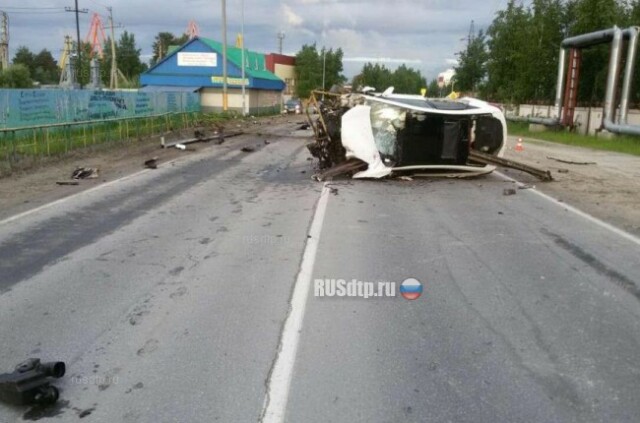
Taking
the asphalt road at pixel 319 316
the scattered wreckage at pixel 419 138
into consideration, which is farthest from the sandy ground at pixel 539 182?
the scattered wreckage at pixel 419 138

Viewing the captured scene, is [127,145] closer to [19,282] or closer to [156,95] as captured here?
[156,95]

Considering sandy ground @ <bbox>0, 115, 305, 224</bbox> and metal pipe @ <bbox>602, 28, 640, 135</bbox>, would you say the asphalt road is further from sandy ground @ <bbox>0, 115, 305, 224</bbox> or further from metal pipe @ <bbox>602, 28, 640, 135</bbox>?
metal pipe @ <bbox>602, 28, 640, 135</bbox>

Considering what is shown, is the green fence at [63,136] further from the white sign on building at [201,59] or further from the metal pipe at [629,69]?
the white sign on building at [201,59]

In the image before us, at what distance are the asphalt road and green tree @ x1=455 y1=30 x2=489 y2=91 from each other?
53.4m

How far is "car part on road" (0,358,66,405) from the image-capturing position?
3.50 metres

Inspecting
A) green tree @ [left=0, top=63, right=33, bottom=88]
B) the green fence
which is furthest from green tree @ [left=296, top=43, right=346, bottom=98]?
the green fence

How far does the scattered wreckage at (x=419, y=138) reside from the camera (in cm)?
1268

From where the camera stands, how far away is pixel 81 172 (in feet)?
44.9

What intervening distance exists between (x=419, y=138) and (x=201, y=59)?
159ft

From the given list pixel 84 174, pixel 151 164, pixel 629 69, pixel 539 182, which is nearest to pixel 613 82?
pixel 629 69

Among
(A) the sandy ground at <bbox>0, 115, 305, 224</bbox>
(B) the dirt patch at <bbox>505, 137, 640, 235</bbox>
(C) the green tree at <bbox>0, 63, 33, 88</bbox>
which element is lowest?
(A) the sandy ground at <bbox>0, 115, 305, 224</bbox>

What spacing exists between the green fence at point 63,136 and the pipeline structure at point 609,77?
64.6 ft

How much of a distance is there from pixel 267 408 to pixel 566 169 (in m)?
14.5

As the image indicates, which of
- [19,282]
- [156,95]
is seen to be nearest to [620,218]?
[19,282]
